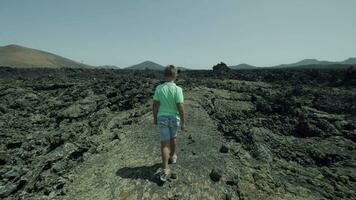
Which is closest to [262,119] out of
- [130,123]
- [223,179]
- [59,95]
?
[130,123]

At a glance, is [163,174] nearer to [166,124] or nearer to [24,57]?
[166,124]

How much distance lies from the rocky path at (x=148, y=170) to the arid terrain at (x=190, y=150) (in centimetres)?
2

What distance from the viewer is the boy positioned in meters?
6.75

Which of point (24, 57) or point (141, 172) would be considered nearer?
point (141, 172)

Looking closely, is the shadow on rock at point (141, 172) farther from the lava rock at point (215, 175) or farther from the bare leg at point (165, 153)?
the lava rock at point (215, 175)

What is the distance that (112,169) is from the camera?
7.60m

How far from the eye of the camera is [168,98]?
Result: 6785 millimetres

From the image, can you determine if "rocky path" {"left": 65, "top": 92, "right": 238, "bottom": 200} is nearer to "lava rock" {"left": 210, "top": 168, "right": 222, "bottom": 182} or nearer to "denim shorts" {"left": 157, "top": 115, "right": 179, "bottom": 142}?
"lava rock" {"left": 210, "top": 168, "right": 222, "bottom": 182}

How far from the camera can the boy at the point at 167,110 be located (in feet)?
22.2

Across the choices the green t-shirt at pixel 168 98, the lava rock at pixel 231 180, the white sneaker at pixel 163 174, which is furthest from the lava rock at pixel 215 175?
the green t-shirt at pixel 168 98

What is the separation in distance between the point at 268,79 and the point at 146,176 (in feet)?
76.9

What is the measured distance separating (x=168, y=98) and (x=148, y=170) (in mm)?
1653

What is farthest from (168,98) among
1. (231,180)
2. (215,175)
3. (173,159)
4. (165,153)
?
(231,180)

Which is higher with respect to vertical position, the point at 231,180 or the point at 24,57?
the point at 24,57
